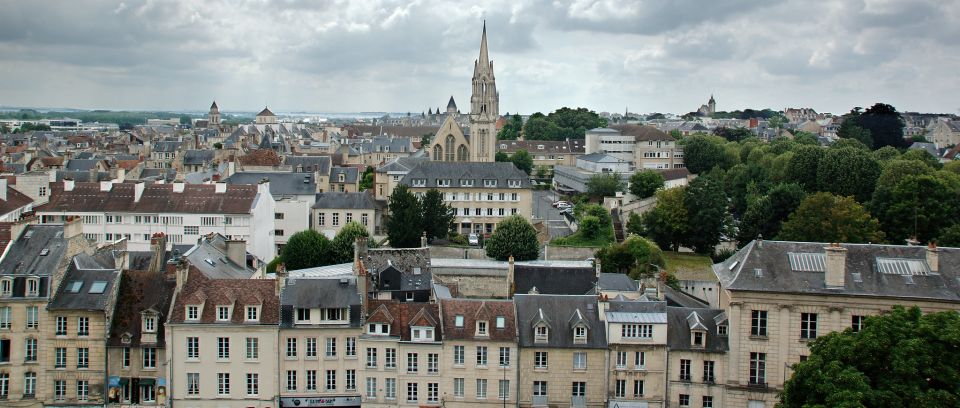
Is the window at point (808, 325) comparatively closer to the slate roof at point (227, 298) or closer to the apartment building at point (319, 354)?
the apartment building at point (319, 354)

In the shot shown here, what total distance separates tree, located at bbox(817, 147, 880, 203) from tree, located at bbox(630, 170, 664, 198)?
1714cm

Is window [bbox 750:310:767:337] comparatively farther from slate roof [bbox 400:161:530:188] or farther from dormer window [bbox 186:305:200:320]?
slate roof [bbox 400:161:530:188]

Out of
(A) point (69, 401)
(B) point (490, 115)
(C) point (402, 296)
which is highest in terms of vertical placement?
(B) point (490, 115)

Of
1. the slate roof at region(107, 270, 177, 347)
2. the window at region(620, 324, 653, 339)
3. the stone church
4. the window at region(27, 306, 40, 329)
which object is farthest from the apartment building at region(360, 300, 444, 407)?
the stone church

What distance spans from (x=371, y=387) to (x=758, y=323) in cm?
1697

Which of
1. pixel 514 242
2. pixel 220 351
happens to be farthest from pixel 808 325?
pixel 514 242

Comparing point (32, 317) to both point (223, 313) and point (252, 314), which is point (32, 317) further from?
point (252, 314)

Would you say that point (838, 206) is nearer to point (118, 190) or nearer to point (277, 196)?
point (277, 196)

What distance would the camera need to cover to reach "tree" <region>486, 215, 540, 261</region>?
231 feet

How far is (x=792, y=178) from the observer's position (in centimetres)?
9394

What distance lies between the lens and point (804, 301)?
1608 inches

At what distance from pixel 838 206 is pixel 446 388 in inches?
1526

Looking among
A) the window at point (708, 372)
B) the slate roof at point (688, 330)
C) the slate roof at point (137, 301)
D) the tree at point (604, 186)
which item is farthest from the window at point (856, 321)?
Answer: the tree at point (604, 186)

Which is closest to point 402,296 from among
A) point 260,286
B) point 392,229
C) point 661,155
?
point 260,286
